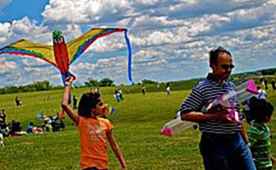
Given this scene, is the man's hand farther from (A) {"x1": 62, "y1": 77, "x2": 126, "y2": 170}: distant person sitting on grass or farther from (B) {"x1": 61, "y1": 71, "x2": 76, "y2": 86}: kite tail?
(B) {"x1": 61, "y1": 71, "x2": 76, "y2": 86}: kite tail

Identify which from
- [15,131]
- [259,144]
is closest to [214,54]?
[259,144]

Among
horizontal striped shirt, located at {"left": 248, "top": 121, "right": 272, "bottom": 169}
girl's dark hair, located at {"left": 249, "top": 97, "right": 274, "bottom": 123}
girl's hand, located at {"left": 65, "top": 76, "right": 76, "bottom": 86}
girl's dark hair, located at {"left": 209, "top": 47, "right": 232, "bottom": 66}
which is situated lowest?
horizontal striped shirt, located at {"left": 248, "top": 121, "right": 272, "bottom": 169}

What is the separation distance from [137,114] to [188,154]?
28835 millimetres

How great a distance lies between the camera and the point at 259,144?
8188 millimetres

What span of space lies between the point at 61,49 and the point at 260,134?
3.43m

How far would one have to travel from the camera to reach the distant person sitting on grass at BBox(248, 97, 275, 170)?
26.7 ft

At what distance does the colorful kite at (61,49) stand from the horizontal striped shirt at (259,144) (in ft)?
7.12

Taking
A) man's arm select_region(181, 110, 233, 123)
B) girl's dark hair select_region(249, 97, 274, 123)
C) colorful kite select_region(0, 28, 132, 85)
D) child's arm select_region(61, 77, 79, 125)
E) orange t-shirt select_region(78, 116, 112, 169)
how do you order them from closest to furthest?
man's arm select_region(181, 110, 233, 123)
orange t-shirt select_region(78, 116, 112, 169)
child's arm select_region(61, 77, 79, 125)
girl's dark hair select_region(249, 97, 274, 123)
colorful kite select_region(0, 28, 132, 85)

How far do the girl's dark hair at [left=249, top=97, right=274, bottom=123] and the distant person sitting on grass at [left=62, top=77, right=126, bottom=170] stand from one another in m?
1.90

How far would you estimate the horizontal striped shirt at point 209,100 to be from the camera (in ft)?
23.3

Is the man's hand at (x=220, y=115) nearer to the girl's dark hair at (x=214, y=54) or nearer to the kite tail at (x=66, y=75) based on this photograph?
the girl's dark hair at (x=214, y=54)

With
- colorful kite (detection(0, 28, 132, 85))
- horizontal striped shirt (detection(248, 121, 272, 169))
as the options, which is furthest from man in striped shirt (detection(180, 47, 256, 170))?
colorful kite (detection(0, 28, 132, 85))

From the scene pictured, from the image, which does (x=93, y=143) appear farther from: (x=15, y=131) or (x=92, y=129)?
(x=15, y=131)

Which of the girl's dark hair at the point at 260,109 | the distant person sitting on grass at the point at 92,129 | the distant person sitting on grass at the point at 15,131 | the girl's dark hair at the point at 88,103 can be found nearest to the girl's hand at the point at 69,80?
the distant person sitting on grass at the point at 92,129
